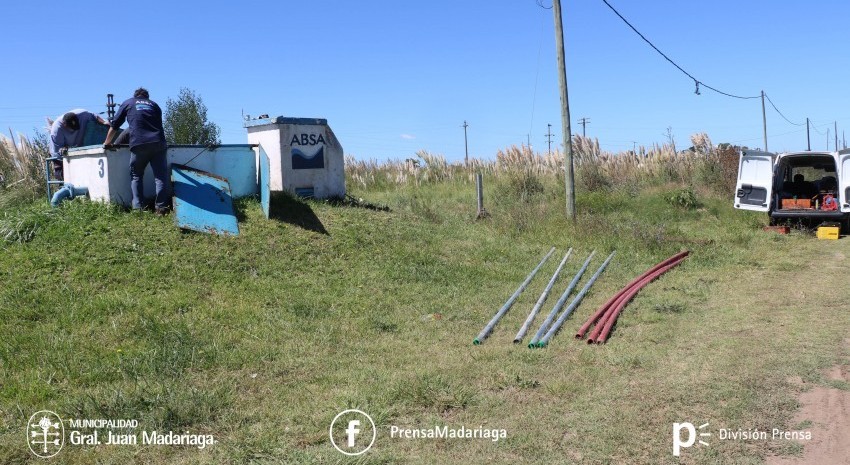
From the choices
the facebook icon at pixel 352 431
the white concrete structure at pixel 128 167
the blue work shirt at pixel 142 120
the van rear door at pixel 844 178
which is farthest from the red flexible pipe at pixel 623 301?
the blue work shirt at pixel 142 120

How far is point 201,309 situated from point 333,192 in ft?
19.6

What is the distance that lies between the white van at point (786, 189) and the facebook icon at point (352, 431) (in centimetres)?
1303

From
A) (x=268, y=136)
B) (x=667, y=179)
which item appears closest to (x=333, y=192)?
(x=268, y=136)

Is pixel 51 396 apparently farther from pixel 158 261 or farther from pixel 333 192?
pixel 333 192

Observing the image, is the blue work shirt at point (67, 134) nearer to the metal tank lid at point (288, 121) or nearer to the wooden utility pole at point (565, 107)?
the metal tank lid at point (288, 121)

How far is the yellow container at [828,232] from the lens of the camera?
13.9 m

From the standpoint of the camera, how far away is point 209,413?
4805 mm

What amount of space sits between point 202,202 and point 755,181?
11.8 metres

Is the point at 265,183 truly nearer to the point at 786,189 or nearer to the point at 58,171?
the point at 58,171

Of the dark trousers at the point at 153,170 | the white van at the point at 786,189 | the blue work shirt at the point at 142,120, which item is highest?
the blue work shirt at the point at 142,120

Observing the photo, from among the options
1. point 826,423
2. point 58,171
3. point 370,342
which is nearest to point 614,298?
point 370,342

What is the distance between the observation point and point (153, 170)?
9781 mm

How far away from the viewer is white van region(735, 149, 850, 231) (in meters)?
14.8

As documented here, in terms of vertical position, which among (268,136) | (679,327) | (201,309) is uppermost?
(268,136)
